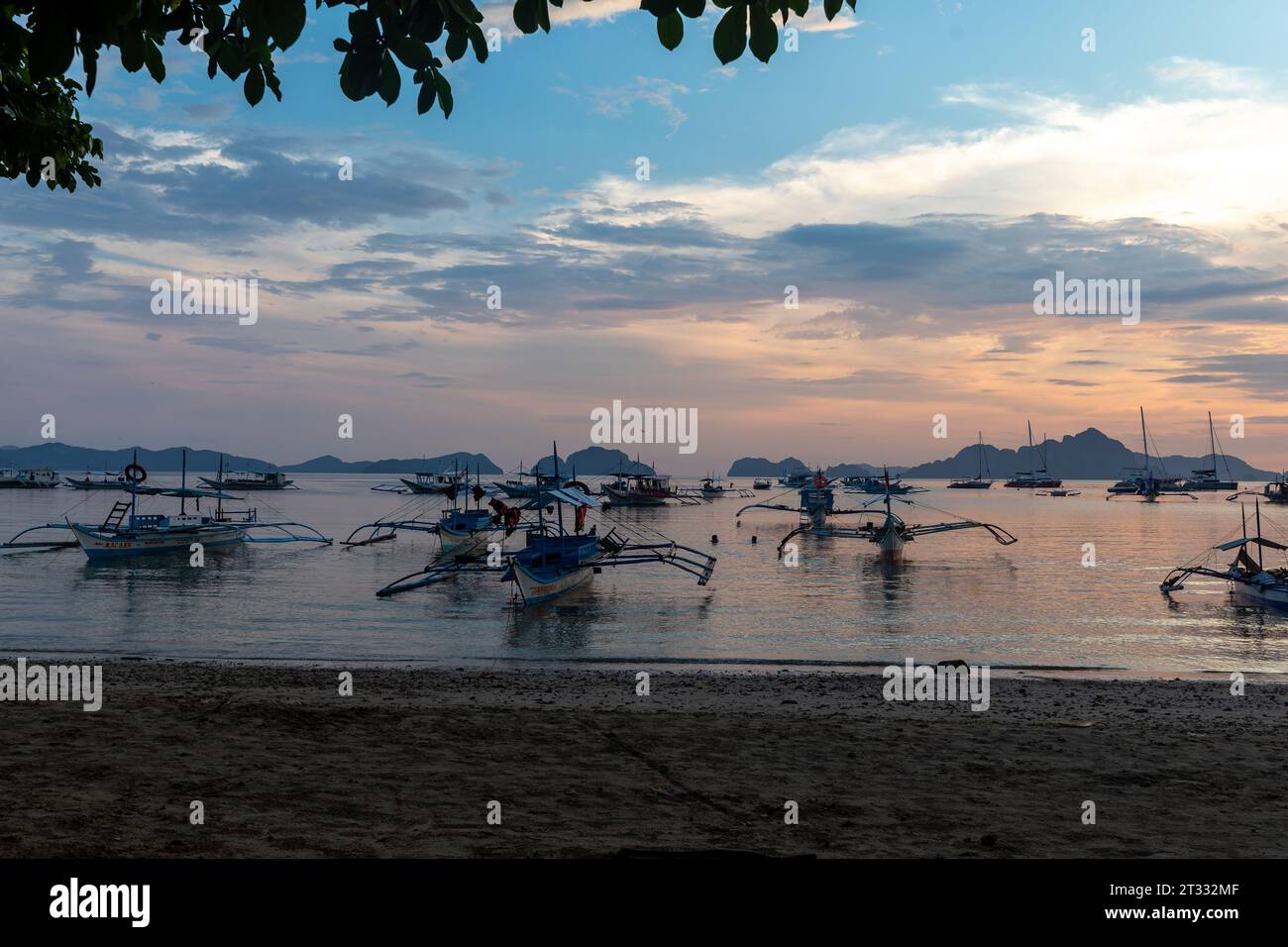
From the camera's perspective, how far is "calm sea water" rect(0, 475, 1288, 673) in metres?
26.0

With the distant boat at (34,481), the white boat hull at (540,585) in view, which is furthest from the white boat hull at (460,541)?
the distant boat at (34,481)

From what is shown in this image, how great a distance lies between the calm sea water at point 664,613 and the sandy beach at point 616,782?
11552mm

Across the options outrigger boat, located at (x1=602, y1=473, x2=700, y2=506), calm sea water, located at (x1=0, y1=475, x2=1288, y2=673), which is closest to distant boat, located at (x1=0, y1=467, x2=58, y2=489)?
outrigger boat, located at (x1=602, y1=473, x2=700, y2=506)

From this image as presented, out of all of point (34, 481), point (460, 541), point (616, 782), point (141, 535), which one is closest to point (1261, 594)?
point (616, 782)

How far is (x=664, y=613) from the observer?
33562mm

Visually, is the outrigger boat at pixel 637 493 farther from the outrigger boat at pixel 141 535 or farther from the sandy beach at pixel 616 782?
the sandy beach at pixel 616 782

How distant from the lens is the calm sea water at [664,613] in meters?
26.0

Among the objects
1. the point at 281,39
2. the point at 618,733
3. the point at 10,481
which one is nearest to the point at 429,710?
the point at 618,733

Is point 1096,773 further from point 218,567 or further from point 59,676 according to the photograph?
point 218,567

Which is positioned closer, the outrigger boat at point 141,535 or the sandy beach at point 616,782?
the sandy beach at point 616,782

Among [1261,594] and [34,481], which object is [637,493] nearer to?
[1261,594]

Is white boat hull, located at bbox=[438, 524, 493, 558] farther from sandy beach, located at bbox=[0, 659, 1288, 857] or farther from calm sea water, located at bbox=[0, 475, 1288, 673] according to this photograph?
sandy beach, located at bbox=[0, 659, 1288, 857]

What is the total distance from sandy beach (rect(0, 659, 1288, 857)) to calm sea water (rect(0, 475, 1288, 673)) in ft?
37.9
